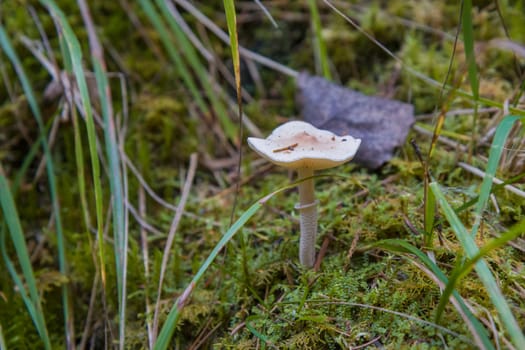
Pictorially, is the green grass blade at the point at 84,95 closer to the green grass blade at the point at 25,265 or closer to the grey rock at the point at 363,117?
the green grass blade at the point at 25,265

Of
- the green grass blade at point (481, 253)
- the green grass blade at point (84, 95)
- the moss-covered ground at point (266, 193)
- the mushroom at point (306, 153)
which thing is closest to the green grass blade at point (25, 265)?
the moss-covered ground at point (266, 193)

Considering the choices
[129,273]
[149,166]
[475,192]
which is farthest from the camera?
[149,166]

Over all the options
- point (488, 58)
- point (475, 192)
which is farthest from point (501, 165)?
point (488, 58)

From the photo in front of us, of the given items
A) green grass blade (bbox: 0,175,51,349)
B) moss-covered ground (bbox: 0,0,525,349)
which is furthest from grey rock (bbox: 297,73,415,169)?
green grass blade (bbox: 0,175,51,349)

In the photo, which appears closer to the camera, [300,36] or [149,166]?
[149,166]

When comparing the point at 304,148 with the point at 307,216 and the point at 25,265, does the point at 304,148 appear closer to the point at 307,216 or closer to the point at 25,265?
the point at 307,216

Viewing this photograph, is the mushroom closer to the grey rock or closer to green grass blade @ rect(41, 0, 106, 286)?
green grass blade @ rect(41, 0, 106, 286)

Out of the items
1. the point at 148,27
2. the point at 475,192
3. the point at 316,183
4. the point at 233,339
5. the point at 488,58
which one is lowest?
the point at 233,339

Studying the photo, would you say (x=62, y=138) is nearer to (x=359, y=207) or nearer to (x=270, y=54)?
(x=270, y=54)
